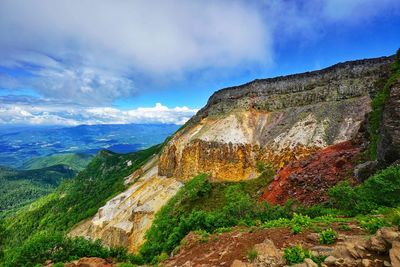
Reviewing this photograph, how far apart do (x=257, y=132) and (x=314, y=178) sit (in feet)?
95.8

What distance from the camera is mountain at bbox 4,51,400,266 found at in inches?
597

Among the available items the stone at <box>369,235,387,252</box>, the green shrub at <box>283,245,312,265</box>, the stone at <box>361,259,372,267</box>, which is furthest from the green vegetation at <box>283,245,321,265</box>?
the stone at <box>369,235,387,252</box>

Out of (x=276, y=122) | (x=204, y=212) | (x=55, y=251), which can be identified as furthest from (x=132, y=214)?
(x=204, y=212)

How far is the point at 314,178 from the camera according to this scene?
3259 cm

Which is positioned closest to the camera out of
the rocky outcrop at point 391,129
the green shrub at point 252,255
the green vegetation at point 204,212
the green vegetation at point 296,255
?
the green vegetation at point 296,255

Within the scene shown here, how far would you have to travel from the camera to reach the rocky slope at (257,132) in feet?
173

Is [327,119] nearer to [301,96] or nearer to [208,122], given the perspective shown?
[301,96]

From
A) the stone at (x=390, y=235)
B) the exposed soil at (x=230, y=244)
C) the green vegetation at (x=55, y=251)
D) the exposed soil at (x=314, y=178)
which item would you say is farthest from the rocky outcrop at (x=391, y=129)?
the green vegetation at (x=55, y=251)

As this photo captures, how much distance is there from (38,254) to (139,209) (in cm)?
3308

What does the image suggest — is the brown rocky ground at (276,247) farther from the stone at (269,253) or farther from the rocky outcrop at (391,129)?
the rocky outcrop at (391,129)

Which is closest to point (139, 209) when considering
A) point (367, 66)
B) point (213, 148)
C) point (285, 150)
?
point (213, 148)

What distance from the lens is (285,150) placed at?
5359 cm

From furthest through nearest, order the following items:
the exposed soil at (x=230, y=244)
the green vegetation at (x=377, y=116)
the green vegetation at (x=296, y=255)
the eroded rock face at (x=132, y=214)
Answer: the eroded rock face at (x=132, y=214)
the green vegetation at (x=377, y=116)
the exposed soil at (x=230, y=244)
the green vegetation at (x=296, y=255)

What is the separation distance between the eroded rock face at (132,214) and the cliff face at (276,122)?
4.57 m
